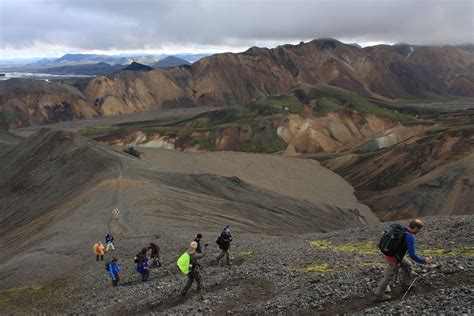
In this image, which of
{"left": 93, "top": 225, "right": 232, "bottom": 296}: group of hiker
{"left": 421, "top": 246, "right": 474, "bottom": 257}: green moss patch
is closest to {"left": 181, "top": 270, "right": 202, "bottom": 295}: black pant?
{"left": 93, "top": 225, "right": 232, "bottom": 296}: group of hiker

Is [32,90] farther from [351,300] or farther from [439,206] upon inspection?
[351,300]

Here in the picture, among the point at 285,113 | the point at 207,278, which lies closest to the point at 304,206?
the point at 207,278

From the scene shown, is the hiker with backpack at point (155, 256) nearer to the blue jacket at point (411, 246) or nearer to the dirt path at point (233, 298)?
the dirt path at point (233, 298)

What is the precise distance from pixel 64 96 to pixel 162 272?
18577cm

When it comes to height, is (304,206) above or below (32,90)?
below

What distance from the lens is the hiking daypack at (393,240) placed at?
11.8 meters

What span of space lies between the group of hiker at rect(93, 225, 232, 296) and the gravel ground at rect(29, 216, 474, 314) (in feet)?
1.64

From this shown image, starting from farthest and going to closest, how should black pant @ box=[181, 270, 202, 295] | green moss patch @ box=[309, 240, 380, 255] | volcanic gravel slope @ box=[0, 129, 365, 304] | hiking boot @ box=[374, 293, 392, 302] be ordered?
volcanic gravel slope @ box=[0, 129, 365, 304], green moss patch @ box=[309, 240, 380, 255], black pant @ box=[181, 270, 202, 295], hiking boot @ box=[374, 293, 392, 302]

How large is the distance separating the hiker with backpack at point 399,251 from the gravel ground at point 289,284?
37 centimetres

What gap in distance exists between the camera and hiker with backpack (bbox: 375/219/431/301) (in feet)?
38.2

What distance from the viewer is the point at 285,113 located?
430ft

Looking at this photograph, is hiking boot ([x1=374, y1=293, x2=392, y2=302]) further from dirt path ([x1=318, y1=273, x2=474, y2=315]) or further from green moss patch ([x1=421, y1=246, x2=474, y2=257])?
green moss patch ([x1=421, y1=246, x2=474, y2=257])

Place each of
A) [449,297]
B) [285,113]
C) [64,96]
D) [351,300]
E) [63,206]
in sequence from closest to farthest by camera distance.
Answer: [449,297] < [351,300] < [63,206] < [285,113] < [64,96]

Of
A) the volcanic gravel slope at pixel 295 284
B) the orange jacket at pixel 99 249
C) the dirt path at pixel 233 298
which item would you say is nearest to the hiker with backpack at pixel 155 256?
the volcanic gravel slope at pixel 295 284
